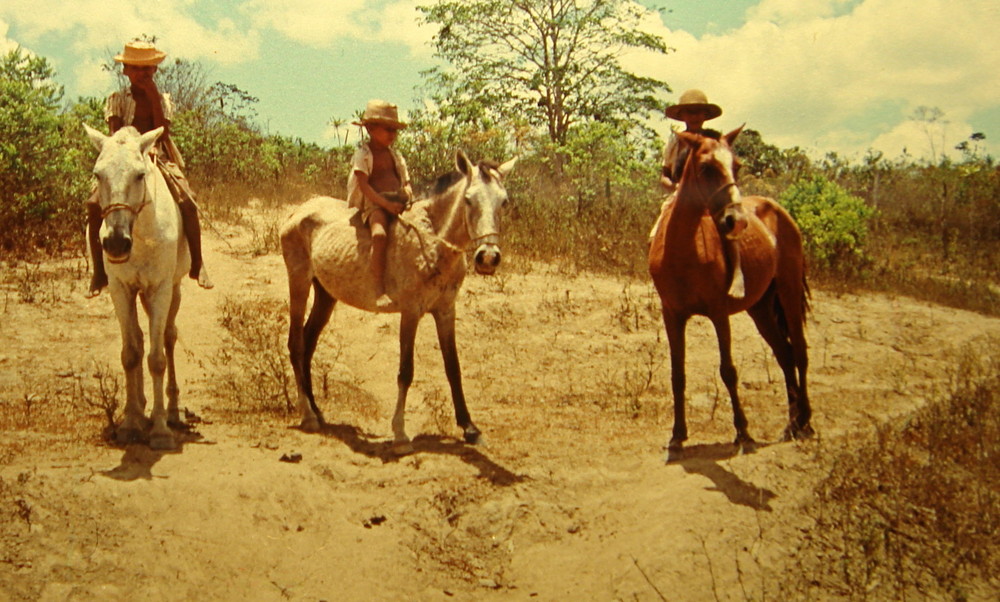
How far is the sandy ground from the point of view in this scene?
181 inches

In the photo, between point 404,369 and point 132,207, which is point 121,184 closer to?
point 132,207

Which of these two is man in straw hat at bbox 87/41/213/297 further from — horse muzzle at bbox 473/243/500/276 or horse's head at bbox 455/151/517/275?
horse muzzle at bbox 473/243/500/276

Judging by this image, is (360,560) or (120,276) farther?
(120,276)

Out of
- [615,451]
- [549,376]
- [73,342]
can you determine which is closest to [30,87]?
[73,342]

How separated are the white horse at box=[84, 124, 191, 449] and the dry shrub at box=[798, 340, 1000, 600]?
461cm

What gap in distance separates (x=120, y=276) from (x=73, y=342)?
3.29 meters

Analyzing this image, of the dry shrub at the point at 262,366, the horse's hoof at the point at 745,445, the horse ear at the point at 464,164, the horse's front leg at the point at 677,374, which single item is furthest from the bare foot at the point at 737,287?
the dry shrub at the point at 262,366

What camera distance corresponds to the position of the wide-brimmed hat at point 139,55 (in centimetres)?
655

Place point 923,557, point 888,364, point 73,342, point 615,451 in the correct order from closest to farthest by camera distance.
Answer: point 923,557 → point 615,451 → point 73,342 → point 888,364

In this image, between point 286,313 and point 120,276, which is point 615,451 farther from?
point 286,313

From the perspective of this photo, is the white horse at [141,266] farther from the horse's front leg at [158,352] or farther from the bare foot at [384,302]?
the bare foot at [384,302]

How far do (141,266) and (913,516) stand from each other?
561cm

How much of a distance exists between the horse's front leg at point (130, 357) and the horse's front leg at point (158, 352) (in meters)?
0.11

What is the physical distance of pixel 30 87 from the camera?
11828 millimetres
